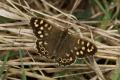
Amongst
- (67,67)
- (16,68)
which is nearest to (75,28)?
(67,67)

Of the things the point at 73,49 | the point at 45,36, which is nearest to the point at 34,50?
the point at 45,36

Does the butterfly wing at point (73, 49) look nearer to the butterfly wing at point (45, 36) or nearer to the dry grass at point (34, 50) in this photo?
the butterfly wing at point (45, 36)

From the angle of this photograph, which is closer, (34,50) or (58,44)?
(58,44)

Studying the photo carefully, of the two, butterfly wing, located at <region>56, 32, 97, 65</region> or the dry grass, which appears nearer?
butterfly wing, located at <region>56, 32, 97, 65</region>

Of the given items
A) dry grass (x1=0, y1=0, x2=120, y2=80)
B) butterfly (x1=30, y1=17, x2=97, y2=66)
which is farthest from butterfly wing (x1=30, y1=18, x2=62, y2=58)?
dry grass (x1=0, y1=0, x2=120, y2=80)

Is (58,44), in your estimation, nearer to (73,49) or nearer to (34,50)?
(73,49)

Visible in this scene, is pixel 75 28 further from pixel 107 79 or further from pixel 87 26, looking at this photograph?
pixel 107 79

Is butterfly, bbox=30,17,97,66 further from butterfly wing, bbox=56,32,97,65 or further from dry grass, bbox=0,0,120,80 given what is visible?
dry grass, bbox=0,0,120,80

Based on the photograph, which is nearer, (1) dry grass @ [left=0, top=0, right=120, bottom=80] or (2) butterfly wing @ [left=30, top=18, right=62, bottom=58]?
(2) butterfly wing @ [left=30, top=18, right=62, bottom=58]

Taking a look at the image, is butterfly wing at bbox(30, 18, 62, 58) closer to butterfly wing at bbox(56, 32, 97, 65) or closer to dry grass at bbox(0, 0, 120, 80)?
butterfly wing at bbox(56, 32, 97, 65)
